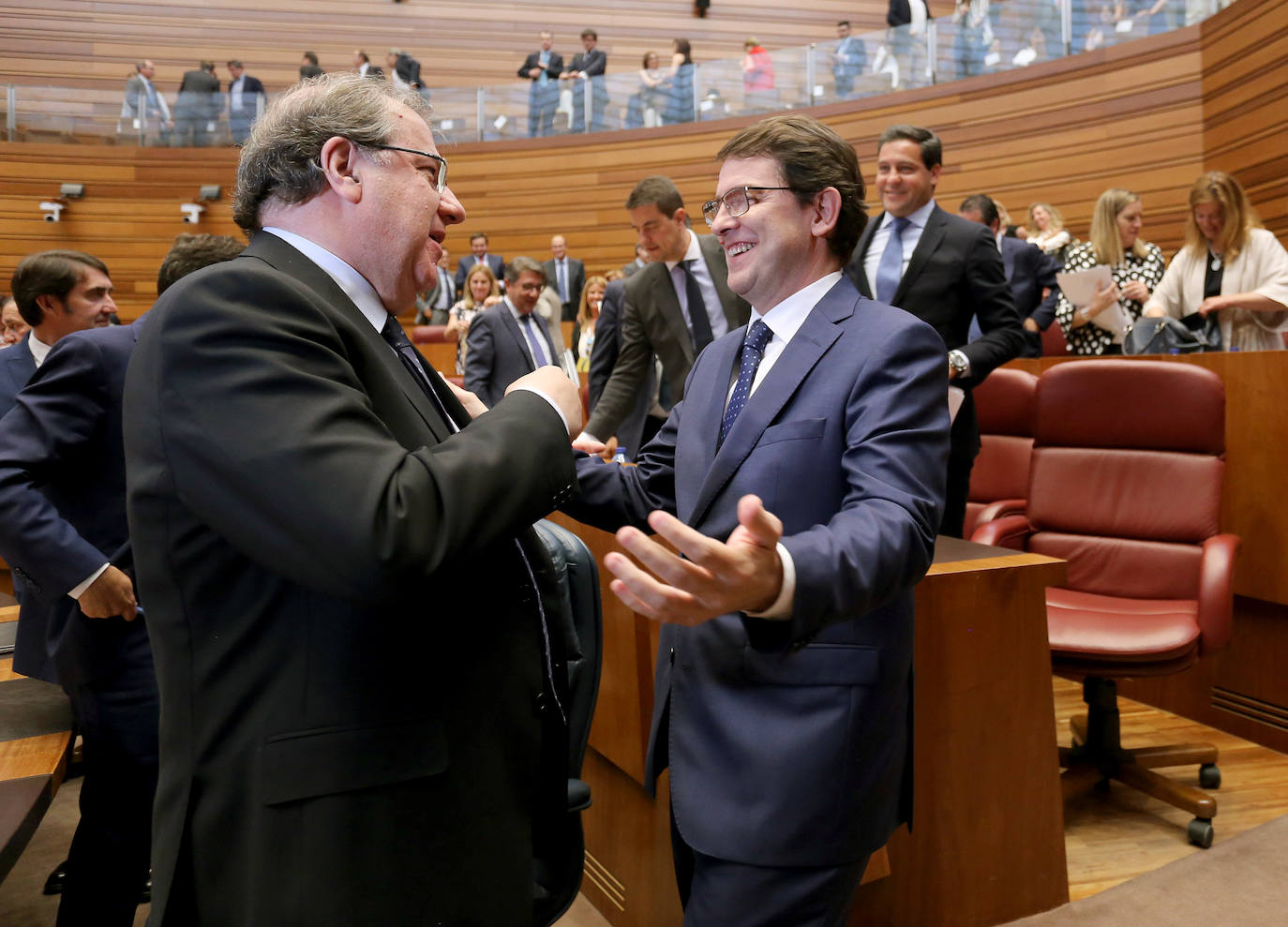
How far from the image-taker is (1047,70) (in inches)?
332

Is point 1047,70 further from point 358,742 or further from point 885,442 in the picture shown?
point 358,742

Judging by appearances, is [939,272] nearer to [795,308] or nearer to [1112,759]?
[1112,759]

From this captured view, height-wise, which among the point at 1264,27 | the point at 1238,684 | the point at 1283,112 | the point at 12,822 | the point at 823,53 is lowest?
the point at 1238,684

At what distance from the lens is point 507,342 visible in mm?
4789

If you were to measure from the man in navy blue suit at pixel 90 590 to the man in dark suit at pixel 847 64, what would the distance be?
8.83 m

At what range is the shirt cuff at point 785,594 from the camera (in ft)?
3.23

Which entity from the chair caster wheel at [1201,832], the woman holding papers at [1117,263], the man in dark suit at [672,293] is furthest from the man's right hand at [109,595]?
the woman holding papers at [1117,263]

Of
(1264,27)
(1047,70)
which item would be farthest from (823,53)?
(1264,27)

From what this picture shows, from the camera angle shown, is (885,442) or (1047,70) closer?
(885,442)

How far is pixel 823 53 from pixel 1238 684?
27.3 ft

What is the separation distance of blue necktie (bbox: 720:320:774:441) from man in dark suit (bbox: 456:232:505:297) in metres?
8.56

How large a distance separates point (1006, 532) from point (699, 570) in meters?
2.53

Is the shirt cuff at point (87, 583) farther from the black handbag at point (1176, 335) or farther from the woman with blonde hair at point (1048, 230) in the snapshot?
the woman with blonde hair at point (1048, 230)

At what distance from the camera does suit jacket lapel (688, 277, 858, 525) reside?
134 cm
